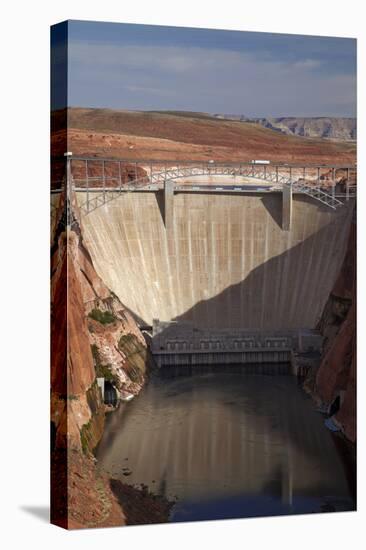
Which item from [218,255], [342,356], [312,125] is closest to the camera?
[342,356]

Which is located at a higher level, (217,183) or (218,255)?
(217,183)

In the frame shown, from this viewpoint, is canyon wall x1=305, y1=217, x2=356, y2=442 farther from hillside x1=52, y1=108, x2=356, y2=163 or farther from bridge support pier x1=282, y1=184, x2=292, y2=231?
bridge support pier x1=282, y1=184, x2=292, y2=231

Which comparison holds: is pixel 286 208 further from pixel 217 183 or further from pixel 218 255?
pixel 217 183

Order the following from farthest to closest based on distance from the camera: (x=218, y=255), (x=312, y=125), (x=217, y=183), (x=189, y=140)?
(x=217, y=183) → (x=189, y=140) → (x=218, y=255) → (x=312, y=125)

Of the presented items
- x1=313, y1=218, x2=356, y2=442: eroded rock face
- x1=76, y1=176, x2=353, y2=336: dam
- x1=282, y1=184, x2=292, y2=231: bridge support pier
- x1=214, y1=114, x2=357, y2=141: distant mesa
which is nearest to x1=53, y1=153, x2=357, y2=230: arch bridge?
x1=282, y1=184, x2=292, y2=231: bridge support pier

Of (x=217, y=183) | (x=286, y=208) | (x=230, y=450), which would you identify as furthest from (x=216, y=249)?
(x=230, y=450)

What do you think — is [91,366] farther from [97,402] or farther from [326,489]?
[326,489]
